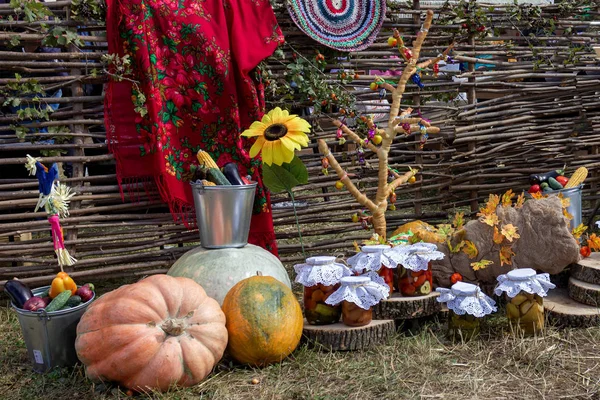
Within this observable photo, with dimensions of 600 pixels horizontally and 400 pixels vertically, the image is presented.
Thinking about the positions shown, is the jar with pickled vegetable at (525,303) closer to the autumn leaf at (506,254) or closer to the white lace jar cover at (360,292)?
the autumn leaf at (506,254)

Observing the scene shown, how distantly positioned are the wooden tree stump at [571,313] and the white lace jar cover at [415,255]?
0.56 metres

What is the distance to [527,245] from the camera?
2.82 metres

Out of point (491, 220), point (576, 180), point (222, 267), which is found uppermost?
point (576, 180)

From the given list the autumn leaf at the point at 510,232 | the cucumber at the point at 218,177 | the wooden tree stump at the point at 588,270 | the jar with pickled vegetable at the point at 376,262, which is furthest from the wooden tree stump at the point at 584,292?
the cucumber at the point at 218,177

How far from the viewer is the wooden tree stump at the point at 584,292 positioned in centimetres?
274

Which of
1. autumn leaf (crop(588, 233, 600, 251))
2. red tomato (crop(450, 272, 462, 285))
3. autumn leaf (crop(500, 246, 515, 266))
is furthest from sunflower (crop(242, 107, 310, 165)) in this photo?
autumn leaf (crop(588, 233, 600, 251))

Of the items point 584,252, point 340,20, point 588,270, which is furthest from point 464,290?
point 340,20

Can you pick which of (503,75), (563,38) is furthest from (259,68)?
(563,38)

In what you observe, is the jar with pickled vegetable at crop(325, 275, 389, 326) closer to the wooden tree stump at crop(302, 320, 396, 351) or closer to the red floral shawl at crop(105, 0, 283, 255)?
the wooden tree stump at crop(302, 320, 396, 351)

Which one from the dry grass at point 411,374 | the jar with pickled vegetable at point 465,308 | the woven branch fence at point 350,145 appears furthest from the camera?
the woven branch fence at point 350,145

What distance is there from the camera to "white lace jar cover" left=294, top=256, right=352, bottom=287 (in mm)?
2596

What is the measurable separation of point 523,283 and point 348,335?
76 centimetres

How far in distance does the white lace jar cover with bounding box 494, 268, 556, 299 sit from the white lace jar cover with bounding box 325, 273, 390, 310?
1.66ft

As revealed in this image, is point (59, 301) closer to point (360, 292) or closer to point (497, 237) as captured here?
point (360, 292)
